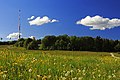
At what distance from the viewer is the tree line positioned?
156m

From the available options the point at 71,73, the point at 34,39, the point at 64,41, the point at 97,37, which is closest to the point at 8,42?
the point at 34,39

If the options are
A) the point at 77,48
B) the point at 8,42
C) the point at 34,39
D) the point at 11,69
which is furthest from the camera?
the point at 8,42

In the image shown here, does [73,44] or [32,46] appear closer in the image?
[32,46]

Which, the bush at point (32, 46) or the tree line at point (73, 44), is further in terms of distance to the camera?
the tree line at point (73, 44)

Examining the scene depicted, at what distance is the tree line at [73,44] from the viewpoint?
156250 millimetres

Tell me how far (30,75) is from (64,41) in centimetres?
15536

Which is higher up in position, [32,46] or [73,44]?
[73,44]

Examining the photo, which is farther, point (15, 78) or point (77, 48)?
point (77, 48)

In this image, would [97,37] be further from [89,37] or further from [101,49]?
[101,49]

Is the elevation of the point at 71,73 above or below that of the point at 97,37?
below

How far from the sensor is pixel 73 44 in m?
158

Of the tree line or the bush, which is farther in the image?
the tree line

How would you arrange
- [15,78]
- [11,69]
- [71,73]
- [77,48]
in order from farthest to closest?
[77,48], [71,73], [11,69], [15,78]

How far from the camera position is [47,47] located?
163 metres
